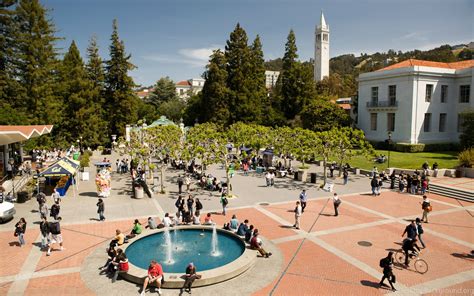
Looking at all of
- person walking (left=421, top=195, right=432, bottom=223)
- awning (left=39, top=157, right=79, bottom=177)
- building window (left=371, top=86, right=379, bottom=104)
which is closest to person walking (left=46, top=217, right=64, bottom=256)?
awning (left=39, top=157, right=79, bottom=177)

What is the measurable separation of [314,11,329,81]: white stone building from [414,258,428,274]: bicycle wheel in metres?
106

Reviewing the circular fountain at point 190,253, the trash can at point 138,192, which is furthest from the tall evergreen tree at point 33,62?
the circular fountain at point 190,253

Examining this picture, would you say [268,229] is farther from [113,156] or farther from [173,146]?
[113,156]

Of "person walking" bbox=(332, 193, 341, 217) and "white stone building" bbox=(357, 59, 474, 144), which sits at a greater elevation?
"white stone building" bbox=(357, 59, 474, 144)

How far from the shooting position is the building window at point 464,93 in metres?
46.4

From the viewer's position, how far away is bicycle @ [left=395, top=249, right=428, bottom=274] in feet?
41.4

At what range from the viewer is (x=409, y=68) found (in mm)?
45781

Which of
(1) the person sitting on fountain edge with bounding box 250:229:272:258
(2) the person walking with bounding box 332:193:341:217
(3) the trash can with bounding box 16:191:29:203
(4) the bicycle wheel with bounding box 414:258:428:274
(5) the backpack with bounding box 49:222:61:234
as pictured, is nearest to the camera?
(4) the bicycle wheel with bounding box 414:258:428:274

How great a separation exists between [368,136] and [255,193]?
33838 millimetres

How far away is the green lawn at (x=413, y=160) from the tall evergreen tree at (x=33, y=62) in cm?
3957

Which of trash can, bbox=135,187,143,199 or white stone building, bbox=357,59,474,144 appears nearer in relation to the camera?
trash can, bbox=135,187,143,199

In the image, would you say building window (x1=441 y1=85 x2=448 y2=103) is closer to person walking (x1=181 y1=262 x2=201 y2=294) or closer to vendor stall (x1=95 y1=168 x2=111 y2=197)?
vendor stall (x1=95 y1=168 x2=111 y2=197)

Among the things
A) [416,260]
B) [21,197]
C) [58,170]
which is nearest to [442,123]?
[416,260]

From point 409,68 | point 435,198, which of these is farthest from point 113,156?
point 409,68
